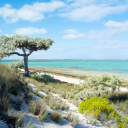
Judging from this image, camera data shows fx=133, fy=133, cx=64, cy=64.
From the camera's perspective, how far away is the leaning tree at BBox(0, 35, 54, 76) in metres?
20.9

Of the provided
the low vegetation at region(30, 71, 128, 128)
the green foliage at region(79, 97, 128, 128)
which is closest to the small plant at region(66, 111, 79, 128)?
the low vegetation at region(30, 71, 128, 128)

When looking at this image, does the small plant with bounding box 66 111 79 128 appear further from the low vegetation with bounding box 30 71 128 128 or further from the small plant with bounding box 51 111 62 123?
the low vegetation with bounding box 30 71 128 128

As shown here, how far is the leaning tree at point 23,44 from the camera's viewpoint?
2086 centimetres

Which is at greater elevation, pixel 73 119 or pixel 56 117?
pixel 56 117

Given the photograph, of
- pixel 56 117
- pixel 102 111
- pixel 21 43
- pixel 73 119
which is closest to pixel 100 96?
pixel 102 111

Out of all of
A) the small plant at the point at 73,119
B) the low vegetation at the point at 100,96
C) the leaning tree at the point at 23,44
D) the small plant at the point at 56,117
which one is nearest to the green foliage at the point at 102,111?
the low vegetation at the point at 100,96

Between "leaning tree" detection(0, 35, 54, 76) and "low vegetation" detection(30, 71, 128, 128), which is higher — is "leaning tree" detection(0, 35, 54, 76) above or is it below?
above

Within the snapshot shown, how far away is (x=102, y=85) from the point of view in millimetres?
12125

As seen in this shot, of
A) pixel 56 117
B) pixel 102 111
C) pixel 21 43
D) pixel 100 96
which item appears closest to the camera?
pixel 56 117

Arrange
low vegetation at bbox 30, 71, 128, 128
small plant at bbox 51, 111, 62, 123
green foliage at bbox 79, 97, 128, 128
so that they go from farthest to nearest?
low vegetation at bbox 30, 71, 128, 128, green foliage at bbox 79, 97, 128, 128, small plant at bbox 51, 111, 62, 123

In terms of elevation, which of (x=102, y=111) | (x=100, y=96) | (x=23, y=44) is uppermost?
(x=23, y=44)

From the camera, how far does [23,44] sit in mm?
21844

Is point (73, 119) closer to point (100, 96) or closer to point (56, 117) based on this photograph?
point (56, 117)

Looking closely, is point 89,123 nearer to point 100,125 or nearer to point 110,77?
point 100,125
